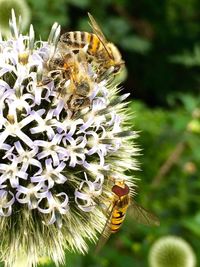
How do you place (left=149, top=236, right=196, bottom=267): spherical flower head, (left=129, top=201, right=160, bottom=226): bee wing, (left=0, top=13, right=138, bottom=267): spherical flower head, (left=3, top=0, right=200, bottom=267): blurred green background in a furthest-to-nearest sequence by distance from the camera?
(left=3, top=0, right=200, bottom=267): blurred green background < (left=149, top=236, right=196, bottom=267): spherical flower head < (left=129, top=201, right=160, bottom=226): bee wing < (left=0, top=13, right=138, bottom=267): spherical flower head

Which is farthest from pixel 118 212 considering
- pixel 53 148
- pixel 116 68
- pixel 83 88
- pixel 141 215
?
pixel 116 68

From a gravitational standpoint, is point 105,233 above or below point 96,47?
below

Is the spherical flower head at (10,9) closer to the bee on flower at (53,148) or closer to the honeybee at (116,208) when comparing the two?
the bee on flower at (53,148)

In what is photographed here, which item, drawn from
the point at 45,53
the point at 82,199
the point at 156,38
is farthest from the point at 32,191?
the point at 156,38

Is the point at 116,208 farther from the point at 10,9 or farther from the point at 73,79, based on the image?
the point at 10,9

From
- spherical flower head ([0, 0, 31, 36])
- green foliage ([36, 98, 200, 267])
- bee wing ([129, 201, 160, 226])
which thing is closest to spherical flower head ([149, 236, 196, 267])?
green foliage ([36, 98, 200, 267])

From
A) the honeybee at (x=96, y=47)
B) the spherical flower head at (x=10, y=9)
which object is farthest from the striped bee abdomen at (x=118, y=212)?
the spherical flower head at (x=10, y=9)

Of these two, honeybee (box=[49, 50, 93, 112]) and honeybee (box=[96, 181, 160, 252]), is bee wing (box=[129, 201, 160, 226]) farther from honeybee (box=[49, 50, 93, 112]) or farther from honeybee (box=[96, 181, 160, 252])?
honeybee (box=[49, 50, 93, 112])
